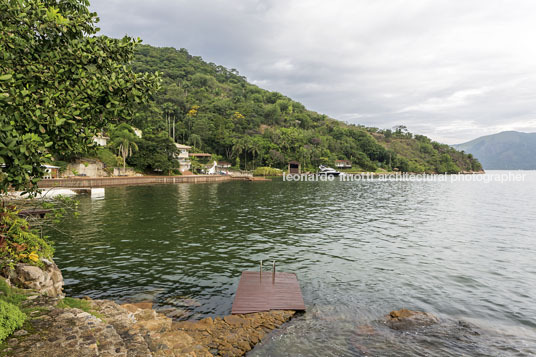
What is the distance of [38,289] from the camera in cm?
994

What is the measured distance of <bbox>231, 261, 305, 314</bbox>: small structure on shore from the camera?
1172 cm

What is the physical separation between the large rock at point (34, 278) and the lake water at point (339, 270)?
6.96ft

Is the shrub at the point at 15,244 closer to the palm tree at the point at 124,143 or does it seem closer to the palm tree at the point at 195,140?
the palm tree at the point at 124,143

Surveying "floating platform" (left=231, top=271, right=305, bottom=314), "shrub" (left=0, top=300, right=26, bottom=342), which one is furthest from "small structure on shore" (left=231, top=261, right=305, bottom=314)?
"shrub" (left=0, top=300, right=26, bottom=342)

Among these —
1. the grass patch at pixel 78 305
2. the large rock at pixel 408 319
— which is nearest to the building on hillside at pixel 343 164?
the large rock at pixel 408 319

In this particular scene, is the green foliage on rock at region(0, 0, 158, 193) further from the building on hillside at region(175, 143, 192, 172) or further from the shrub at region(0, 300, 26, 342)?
the building on hillside at region(175, 143, 192, 172)

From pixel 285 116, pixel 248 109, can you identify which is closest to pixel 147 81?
pixel 248 109

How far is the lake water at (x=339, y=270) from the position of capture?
1045 centimetres

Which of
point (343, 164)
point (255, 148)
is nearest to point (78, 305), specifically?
point (255, 148)

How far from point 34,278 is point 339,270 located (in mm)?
14574

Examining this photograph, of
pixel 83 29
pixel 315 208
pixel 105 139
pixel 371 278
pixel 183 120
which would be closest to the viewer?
pixel 83 29

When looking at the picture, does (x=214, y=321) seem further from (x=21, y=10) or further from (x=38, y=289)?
(x=21, y=10)

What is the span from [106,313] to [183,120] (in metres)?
134

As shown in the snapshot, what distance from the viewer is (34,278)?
991 centimetres
